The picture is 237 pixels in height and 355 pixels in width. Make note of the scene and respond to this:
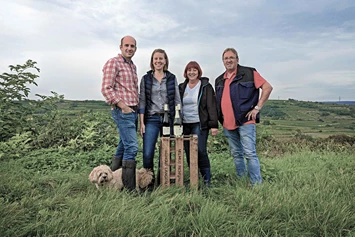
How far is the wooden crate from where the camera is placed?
14.0 ft

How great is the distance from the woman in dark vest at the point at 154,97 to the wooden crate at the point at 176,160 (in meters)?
0.25

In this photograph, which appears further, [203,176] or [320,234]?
[203,176]

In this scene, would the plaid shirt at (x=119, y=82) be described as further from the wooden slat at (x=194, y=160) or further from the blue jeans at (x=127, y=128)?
the wooden slat at (x=194, y=160)

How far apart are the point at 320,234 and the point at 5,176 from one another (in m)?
4.27

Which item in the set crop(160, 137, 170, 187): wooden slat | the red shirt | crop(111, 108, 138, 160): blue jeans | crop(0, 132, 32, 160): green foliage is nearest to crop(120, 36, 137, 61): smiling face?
crop(111, 108, 138, 160): blue jeans

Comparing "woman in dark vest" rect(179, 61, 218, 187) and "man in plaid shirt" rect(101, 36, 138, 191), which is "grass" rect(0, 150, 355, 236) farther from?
"woman in dark vest" rect(179, 61, 218, 187)

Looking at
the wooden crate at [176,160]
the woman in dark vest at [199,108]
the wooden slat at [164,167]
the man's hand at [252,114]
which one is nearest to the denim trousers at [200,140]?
the woman in dark vest at [199,108]

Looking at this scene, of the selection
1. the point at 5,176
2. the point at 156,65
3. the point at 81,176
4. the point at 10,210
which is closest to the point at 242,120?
the point at 156,65

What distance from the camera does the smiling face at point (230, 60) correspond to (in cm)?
460

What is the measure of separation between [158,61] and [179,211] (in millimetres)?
2141

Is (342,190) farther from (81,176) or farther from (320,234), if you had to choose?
(81,176)

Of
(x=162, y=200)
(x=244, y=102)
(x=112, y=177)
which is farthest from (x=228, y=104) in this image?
(x=112, y=177)

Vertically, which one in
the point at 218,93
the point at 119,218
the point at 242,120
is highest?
the point at 218,93

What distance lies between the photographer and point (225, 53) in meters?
4.65
